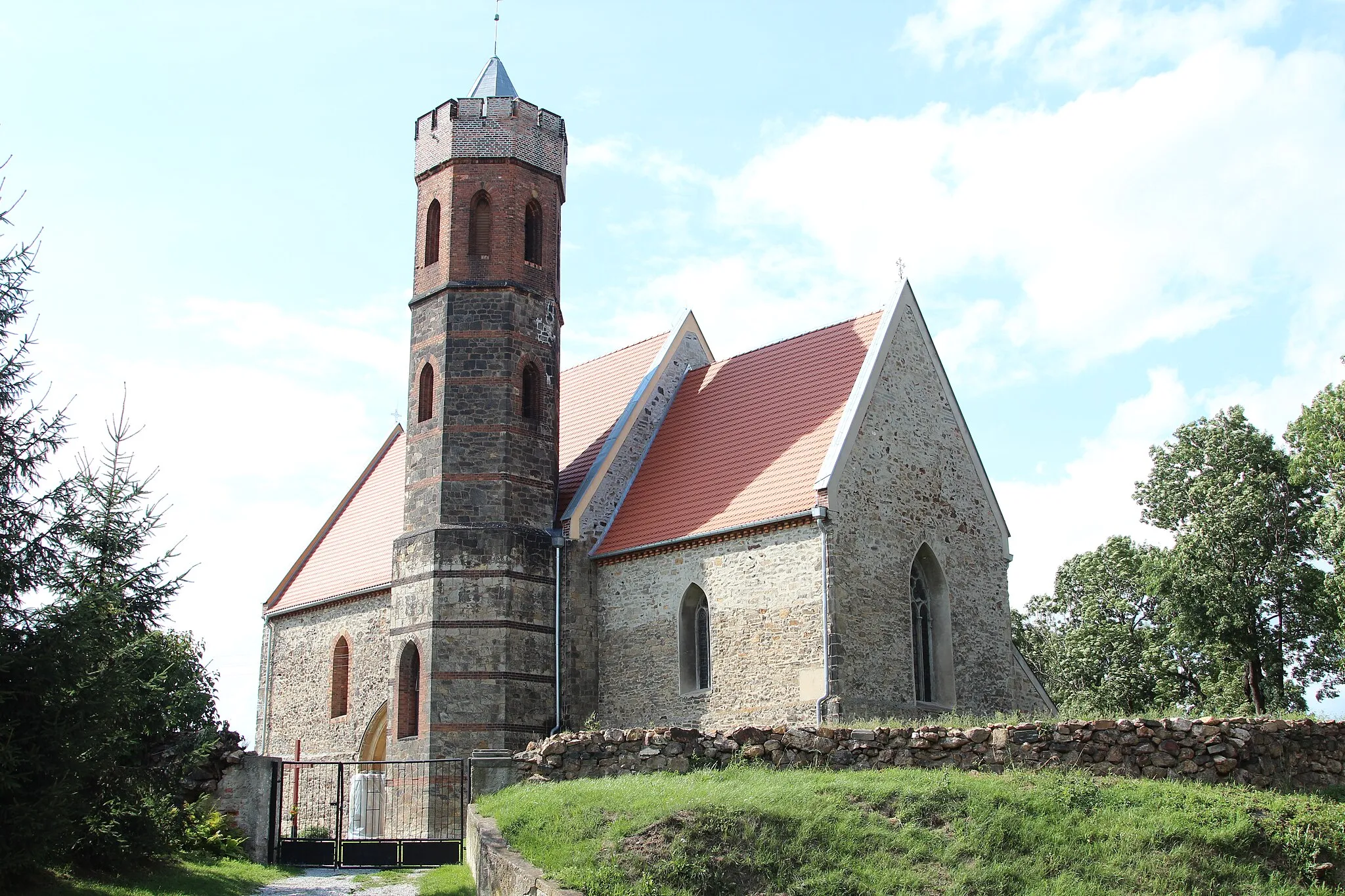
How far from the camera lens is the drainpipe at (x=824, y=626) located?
18.9 meters

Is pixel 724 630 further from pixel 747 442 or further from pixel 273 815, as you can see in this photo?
pixel 273 815

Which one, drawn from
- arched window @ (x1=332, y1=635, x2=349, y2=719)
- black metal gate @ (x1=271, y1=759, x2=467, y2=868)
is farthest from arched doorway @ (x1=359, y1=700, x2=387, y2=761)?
arched window @ (x1=332, y1=635, x2=349, y2=719)

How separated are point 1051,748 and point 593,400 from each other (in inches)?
576

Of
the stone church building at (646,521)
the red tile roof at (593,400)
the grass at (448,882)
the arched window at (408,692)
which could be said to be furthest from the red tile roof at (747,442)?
the grass at (448,882)

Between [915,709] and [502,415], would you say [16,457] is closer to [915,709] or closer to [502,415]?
[502,415]

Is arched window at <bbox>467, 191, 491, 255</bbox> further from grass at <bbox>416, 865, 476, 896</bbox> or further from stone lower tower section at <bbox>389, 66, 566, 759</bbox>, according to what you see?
grass at <bbox>416, 865, 476, 896</bbox>

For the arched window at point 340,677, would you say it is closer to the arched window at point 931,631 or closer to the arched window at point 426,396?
the arched window at point 426,396

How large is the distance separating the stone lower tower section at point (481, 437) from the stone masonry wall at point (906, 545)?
5589mm

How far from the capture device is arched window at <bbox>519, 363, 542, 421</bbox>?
23.2 meters

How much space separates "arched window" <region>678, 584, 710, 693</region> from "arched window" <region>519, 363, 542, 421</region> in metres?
4.62

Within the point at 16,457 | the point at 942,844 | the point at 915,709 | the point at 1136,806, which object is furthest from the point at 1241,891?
the point at 16,457

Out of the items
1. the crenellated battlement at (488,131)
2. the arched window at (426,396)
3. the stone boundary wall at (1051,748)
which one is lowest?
the stone boundary wall at (1051,748)

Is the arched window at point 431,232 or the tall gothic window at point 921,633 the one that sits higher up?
the arched window at point 431,232

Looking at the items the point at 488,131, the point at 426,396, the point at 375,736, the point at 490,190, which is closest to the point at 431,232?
the point at 490,190
